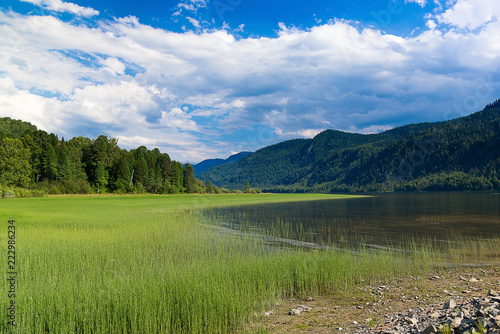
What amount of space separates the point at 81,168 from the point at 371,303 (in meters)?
106

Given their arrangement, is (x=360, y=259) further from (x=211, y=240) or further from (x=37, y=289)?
(x=37, y=289)

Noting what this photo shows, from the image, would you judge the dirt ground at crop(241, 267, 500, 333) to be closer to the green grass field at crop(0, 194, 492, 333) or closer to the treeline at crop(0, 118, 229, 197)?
the green grass field at crop(0, 194, 492, 333)

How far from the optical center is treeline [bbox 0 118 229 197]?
3028 inches

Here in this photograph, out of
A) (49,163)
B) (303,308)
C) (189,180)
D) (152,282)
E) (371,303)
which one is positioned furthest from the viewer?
(189,180)

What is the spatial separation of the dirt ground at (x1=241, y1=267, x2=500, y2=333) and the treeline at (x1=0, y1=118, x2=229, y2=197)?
78.6 metres

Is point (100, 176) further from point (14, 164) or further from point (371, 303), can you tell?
point (371, 303)

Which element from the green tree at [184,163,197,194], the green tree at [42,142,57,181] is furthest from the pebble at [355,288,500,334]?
the green tree at [184,163,197,194]

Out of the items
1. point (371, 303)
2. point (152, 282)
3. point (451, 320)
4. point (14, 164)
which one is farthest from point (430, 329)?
point (14, 164)

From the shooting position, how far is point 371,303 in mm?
10375

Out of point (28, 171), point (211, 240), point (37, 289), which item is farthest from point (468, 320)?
point (28, 171)

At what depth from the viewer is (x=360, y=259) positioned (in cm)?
1569

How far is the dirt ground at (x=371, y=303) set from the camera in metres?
8.74

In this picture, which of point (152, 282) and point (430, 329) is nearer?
point (430, 329)

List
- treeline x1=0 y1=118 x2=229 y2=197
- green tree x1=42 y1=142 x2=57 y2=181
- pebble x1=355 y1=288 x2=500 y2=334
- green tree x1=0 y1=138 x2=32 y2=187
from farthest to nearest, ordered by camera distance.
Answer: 1. green tree x1=42 y1=142 x2=57 y2=181
2. treeline x1=0 y1=118 x2=229 y2=197
3. green tree x1=0 y1=138 x2=32 y2=187
4. pebble x1=355 y1=288 x2=500 y2=334
